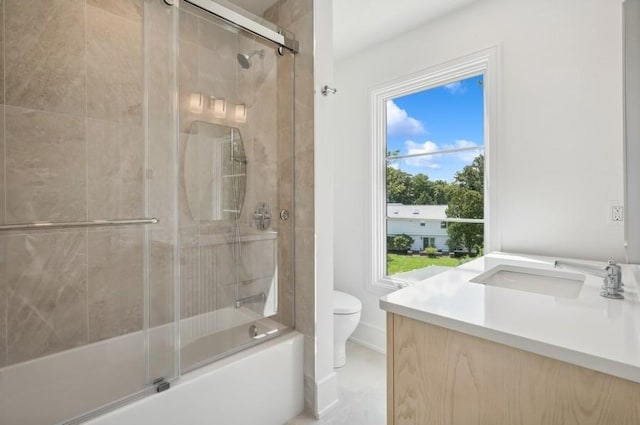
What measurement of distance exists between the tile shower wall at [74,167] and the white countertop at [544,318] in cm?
125

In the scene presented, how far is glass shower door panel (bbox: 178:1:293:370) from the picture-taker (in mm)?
1617

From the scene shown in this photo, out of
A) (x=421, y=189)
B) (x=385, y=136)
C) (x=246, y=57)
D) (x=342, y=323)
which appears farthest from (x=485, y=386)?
(x=385, y=136)

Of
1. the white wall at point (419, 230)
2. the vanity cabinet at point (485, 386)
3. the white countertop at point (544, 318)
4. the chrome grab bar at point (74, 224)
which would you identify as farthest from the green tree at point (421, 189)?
the chrome grab bar at point (74, 224)

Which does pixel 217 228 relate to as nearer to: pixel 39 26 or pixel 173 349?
pixel 173 349

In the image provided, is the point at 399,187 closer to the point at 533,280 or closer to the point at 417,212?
the point at 417,212

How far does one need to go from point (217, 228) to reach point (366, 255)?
1426 millimetres

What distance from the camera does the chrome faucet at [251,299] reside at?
→ 1782mm

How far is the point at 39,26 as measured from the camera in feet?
4.80

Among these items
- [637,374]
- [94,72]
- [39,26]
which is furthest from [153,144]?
[637,374]

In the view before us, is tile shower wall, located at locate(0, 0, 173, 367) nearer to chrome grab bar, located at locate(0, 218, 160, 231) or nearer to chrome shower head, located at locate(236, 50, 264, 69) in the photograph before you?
chrome grab bar, located at locate(0, 218, 160, 231)

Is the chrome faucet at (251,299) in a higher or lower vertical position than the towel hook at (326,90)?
lower

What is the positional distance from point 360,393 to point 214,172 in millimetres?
1590

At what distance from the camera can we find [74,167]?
61.7 inches

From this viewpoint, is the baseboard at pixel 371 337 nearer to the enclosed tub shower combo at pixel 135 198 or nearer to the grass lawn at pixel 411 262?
the grass lawn at pixel 411 262
